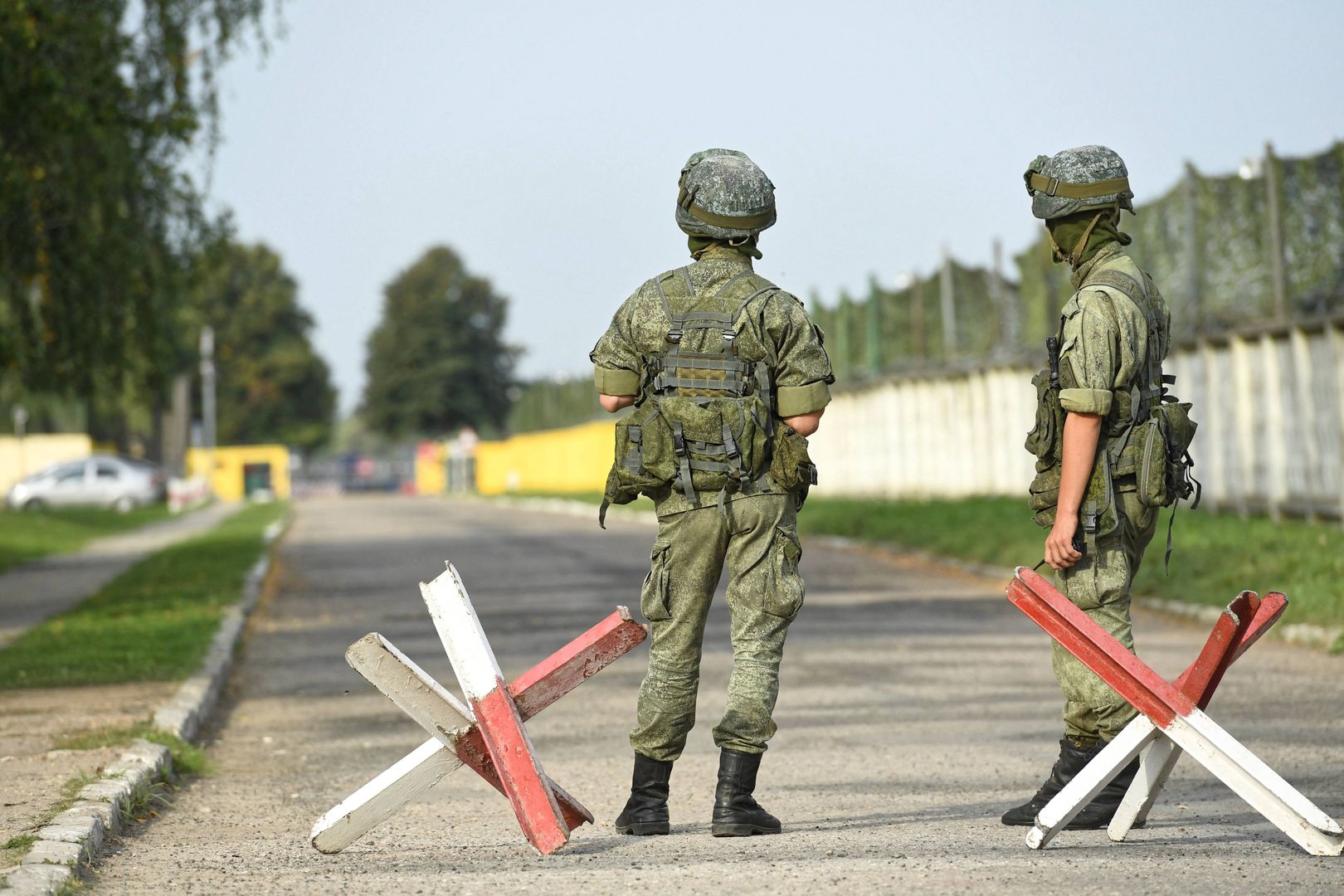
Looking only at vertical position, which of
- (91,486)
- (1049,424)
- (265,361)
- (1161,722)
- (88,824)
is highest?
(265,361)

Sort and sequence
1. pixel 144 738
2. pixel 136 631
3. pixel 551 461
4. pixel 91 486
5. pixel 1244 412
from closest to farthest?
pixel 144 738, pixel 136 631, pixel 1244 412, pixel 91 486, pixel 551 461

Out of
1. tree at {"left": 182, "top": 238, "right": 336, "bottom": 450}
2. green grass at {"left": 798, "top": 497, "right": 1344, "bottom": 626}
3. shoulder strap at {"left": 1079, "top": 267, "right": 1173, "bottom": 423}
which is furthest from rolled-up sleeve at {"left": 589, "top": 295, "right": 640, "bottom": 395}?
tree at {"left": 182, "top": 238, "right": 336, "bottom": 450}

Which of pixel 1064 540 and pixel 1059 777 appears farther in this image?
pixel 1059 777

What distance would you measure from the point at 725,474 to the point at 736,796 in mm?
936

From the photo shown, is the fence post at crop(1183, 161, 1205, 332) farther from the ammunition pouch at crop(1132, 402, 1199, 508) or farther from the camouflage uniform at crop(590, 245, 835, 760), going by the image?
the camouflage uniform at crop(590, 245, 835, 760)

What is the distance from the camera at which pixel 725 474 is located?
207 inches

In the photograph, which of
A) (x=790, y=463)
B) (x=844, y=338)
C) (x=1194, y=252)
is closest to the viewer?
(x=790, y=463)

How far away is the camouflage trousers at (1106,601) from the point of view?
5.34 metres

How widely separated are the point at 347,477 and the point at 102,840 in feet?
291

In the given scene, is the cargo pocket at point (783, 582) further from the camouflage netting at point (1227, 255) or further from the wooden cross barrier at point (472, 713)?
the camouflage netting at point (1227, 255)

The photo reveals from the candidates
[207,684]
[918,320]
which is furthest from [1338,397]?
[918,320]

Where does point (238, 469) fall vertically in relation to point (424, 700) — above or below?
below

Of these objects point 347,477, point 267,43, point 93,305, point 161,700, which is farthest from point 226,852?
point 347,477

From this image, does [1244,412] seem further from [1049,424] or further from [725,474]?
[725,474]
